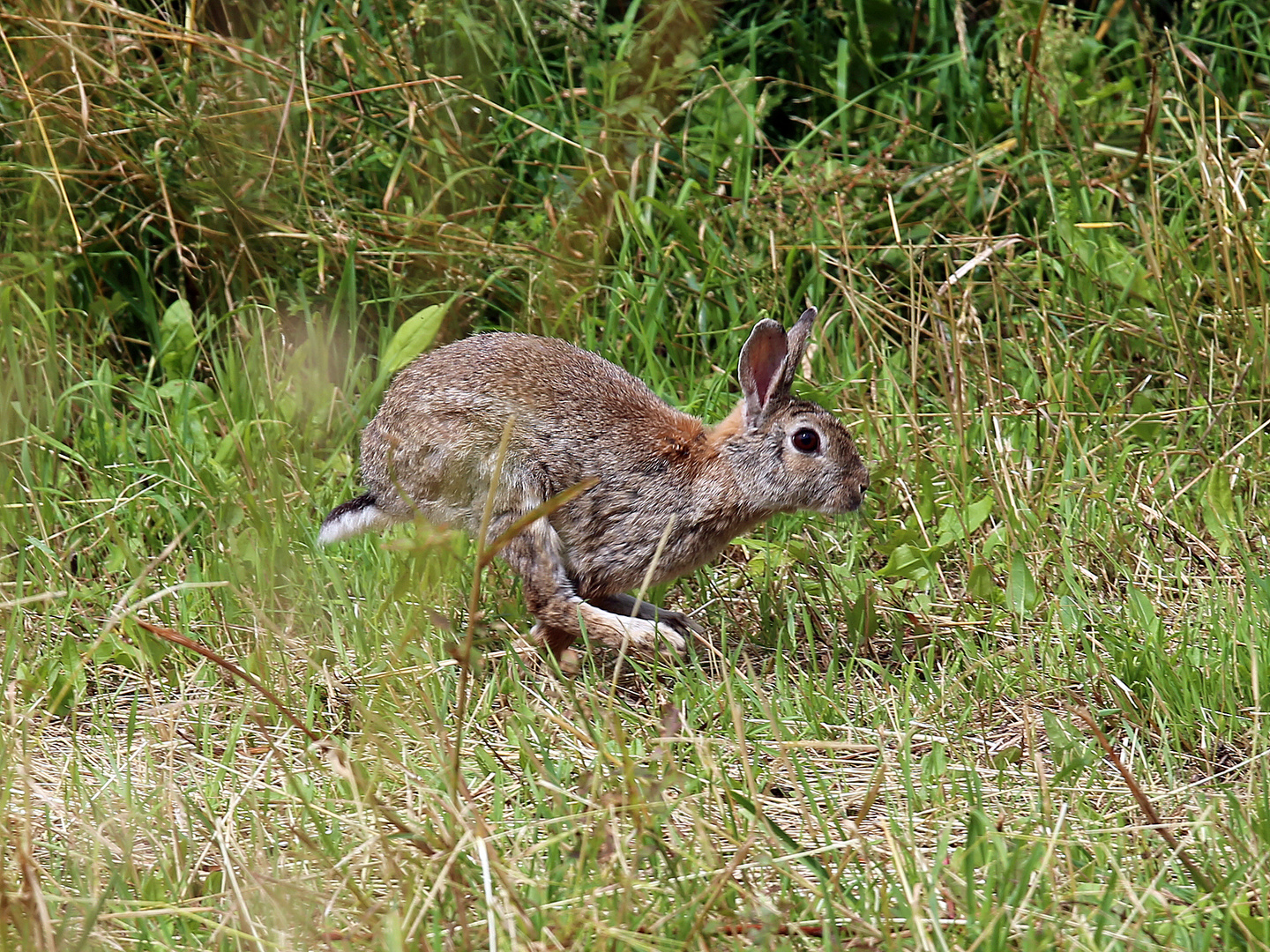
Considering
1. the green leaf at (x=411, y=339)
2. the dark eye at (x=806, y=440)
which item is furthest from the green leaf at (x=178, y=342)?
the dark eye at (x=806, y=440)

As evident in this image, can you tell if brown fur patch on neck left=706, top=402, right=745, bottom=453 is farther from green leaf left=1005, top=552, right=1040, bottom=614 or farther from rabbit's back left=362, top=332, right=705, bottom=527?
green leaf left=1005, top=552, right=1040, bottom=614

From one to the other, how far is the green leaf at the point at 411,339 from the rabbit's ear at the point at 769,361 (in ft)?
4.18

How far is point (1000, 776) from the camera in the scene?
10.5ft

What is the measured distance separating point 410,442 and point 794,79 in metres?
2.95

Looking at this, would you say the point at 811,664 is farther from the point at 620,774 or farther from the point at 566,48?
the point at 566,48

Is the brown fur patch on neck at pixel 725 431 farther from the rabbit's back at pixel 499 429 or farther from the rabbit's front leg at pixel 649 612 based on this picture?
the rabbit's front leg at pixel 649 612

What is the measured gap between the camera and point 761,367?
14.4ft

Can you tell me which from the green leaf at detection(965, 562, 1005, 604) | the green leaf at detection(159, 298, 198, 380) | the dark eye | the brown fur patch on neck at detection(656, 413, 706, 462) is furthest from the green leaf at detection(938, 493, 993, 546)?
the green leaf at detection(159, 298, 198, 380)

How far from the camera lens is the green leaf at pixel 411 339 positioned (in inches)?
201

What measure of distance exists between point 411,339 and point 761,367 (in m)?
1.36

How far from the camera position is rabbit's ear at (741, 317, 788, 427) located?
14.2 feet

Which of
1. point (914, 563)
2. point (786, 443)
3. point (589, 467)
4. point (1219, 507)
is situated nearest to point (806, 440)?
point (786, 443)

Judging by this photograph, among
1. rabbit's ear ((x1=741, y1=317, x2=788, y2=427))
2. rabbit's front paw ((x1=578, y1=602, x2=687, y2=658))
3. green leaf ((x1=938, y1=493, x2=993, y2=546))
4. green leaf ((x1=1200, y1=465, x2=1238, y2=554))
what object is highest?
rabbit's ear ((x1=741, y1=317, x2=788, y2=427))

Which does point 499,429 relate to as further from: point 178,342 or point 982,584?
point 178,342
